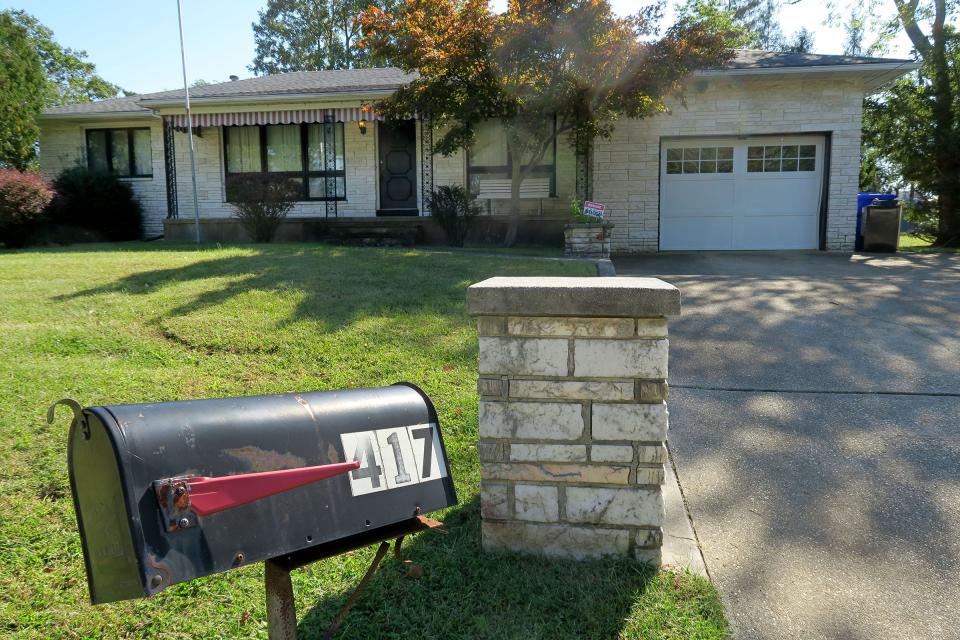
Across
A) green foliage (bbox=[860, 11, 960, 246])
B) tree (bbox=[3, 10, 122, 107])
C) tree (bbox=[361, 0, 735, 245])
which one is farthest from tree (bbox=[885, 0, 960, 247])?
tree (bbox=[3, 10, 122, 107])

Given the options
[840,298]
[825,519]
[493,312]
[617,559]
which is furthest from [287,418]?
[840,298]

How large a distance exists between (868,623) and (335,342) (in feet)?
13.0

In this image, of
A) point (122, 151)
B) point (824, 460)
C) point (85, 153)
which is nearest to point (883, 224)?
point (824, 460)

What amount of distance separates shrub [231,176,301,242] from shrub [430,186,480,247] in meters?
2.90

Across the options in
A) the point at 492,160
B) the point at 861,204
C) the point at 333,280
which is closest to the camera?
the point at 333,280

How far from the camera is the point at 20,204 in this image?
44.7 feet

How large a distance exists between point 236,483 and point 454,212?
40.5ft

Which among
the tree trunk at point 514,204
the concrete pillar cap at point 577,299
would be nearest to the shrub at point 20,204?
the tree trunk at point 514,204

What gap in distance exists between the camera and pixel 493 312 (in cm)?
268

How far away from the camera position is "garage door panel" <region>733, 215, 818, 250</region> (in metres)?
13.9

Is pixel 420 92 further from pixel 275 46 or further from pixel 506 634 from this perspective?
pixel 275 46

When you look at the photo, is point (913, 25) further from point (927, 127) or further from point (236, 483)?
point (236, 483)

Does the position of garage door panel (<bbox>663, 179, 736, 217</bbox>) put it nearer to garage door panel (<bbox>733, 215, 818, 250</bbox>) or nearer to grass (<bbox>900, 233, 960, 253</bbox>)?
garage door panel (<bbox>733, 215, 818, 250</bbox>)

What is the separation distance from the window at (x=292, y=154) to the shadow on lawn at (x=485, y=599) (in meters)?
14.4
